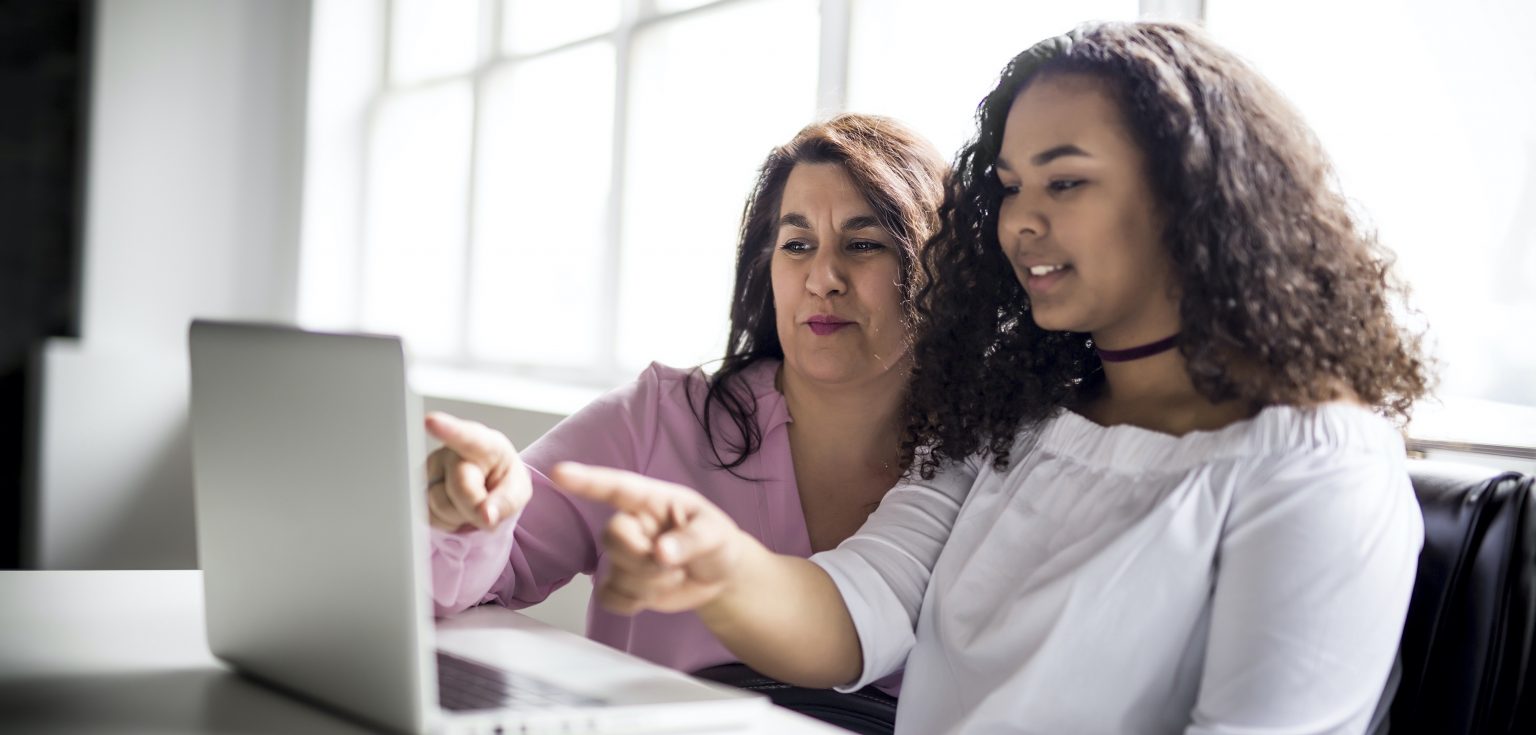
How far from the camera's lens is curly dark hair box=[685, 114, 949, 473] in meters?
1.73

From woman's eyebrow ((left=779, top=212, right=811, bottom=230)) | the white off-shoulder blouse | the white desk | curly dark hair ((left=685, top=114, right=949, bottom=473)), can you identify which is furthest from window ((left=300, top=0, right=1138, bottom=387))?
the white desk

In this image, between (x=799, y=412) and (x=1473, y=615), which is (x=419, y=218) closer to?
(x=799, y=412)

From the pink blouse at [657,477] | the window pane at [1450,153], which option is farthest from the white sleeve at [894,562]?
the window pane at [1450,153]

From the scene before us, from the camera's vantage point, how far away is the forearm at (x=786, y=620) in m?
1.15

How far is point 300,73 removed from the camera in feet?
17.9

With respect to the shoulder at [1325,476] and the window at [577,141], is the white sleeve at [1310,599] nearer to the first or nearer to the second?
the shoulder at [1325,476]

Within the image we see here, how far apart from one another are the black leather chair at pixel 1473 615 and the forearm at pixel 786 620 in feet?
1.66

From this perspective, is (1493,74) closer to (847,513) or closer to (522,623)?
(847,513)

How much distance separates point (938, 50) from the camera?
9.52 feet

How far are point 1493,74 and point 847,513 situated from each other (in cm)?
108

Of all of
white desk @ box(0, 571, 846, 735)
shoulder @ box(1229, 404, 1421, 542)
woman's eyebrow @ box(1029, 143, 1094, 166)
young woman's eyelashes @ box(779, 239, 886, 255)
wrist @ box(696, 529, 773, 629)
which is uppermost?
woman's eyebrow @ box(1029, 143, 1094, 166)

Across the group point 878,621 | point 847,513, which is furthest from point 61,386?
point 878,621

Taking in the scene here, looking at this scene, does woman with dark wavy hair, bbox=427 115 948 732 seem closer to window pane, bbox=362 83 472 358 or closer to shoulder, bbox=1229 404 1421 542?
shoulder, bbox=1229 404 1421 542

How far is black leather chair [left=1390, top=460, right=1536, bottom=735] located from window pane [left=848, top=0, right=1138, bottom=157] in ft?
5.16
